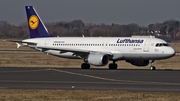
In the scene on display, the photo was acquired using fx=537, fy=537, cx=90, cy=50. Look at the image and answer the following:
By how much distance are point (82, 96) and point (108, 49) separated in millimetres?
26831

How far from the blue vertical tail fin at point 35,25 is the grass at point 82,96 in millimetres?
30979

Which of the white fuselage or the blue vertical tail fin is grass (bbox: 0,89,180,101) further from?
the blue vertical tail fin

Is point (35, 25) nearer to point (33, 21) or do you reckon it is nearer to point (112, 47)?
point (33, 21)

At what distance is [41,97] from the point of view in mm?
22734

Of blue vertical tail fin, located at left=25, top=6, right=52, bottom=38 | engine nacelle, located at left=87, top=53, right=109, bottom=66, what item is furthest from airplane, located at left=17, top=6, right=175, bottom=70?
blue vertical tail fin, located at left=25, top=6, right=52, bottom=38

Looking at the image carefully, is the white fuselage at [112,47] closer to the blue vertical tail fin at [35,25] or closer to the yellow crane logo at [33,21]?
the blue vertical tail fin at [35,25]

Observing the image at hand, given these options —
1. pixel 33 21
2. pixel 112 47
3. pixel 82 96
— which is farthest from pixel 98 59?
pixel 82 96

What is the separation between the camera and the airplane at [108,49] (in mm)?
47656

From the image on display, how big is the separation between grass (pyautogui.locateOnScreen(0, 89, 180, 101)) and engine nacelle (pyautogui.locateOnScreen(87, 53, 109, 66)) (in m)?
22.1

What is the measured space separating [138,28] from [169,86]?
141 meters

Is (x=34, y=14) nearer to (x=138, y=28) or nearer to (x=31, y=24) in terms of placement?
(x=31, y=24)

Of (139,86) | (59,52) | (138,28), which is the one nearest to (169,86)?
(139,86)

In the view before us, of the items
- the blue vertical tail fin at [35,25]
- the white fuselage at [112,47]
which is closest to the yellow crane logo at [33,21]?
the blue vertical tail fin at [35,25]

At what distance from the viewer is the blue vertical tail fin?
56156 millimetres
